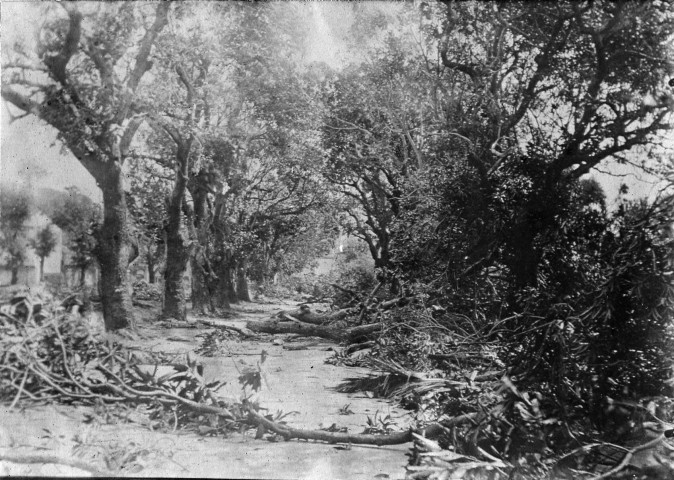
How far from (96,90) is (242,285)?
220cm

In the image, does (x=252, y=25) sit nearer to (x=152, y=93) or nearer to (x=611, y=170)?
(x=152, y=93)

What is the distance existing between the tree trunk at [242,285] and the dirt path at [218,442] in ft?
2.41

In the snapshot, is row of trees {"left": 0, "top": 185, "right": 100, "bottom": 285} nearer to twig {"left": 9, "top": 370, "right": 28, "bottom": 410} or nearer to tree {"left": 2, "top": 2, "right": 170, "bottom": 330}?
tree {"left": 2, "top": 2, "right": 170, "bottom": 330}

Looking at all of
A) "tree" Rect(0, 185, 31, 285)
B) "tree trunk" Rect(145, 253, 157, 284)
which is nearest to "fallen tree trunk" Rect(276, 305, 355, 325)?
"tree trunk" Rect(145, 253, 157, 284)

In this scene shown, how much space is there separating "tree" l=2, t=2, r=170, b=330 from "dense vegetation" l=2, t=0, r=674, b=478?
0.02 meters

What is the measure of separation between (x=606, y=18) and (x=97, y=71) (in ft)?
13.4

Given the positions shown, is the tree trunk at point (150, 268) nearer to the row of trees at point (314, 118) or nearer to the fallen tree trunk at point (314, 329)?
the row of trees at point (314, 118)

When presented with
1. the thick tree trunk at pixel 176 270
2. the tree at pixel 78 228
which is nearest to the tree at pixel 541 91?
the thick tree trunk at pixel 176 270

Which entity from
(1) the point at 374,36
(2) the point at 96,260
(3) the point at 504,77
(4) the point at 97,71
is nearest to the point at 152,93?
(4) the point at 97,71

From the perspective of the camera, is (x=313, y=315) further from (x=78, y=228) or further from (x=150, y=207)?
(x=78, y=228)

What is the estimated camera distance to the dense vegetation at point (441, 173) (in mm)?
4086

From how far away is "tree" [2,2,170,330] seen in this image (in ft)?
13.9

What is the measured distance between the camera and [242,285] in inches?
211

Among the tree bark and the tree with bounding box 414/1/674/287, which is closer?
the tree with bounding box 414/1/674/287
